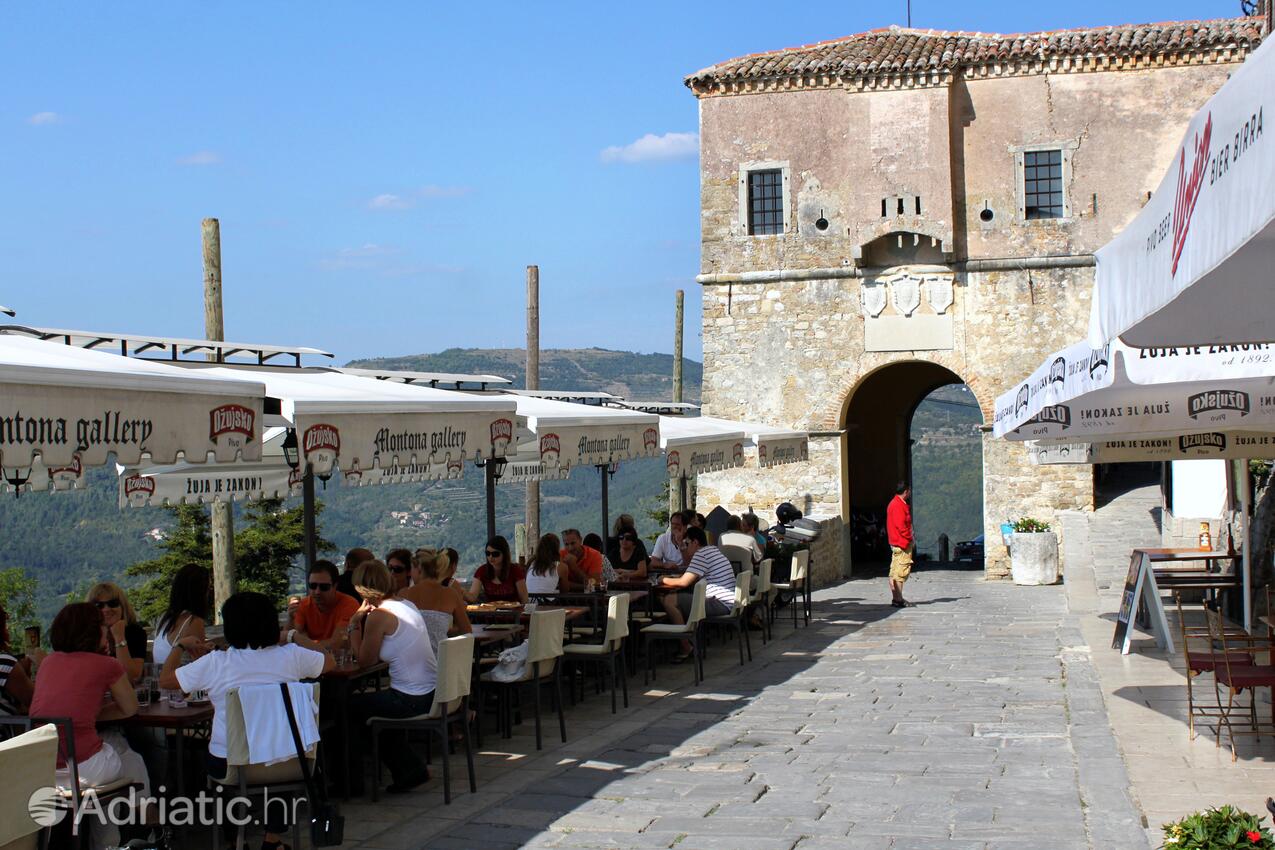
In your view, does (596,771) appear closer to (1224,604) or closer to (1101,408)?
(1101,408)

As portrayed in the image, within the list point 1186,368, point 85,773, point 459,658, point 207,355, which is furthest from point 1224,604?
point 85,773

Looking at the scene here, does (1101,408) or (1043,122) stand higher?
(1043,122)

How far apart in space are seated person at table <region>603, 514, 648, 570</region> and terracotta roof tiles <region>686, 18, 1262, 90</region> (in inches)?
483

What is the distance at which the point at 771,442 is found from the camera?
59.5 ft

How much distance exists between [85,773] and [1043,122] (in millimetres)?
21749

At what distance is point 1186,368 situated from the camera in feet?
24.6

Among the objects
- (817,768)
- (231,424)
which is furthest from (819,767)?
(231,424)

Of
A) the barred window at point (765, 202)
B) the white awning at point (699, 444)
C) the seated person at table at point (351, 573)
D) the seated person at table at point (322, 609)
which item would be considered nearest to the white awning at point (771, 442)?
the white awning at point (699, 444)

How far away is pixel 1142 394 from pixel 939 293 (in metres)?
15.6

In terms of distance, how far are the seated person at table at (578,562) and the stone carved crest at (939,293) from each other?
13301 mm

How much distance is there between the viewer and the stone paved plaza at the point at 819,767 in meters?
7.19

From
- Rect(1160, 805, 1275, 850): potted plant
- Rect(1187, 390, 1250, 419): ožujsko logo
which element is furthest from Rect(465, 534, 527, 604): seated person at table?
Rect(1160, 805, 1275, 850): potted plant

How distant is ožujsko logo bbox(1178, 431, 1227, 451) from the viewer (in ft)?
38.1

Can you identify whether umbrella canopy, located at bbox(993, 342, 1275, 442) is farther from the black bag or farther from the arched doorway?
the arched doorway
